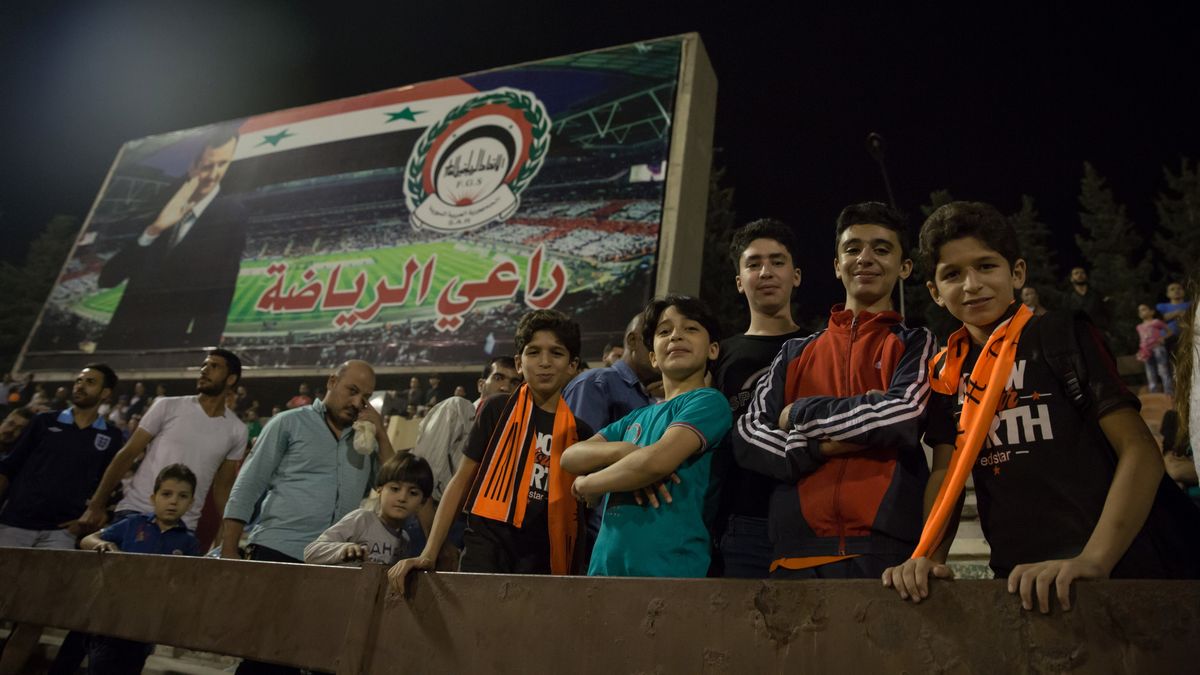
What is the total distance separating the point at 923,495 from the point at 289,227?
15.6 metres

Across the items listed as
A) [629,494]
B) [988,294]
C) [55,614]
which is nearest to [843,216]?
[988,294]

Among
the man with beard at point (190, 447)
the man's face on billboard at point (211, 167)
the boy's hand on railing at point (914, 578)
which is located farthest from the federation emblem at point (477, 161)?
the boy's hand on railing at point (914, 578)

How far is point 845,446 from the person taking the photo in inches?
67.7

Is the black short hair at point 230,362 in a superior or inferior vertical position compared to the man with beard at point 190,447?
superior

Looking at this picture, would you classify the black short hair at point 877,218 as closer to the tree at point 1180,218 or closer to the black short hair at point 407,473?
the black short hair at point 407,473

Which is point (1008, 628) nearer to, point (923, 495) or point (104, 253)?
point (923, 495)

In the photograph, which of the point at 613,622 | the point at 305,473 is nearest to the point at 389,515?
the point at 305,473

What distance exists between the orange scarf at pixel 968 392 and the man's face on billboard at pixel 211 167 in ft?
59.7

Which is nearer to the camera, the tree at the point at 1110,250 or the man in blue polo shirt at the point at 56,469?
the man in blue polo shirt at the point at 56,469

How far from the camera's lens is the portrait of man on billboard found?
15570 millimetres

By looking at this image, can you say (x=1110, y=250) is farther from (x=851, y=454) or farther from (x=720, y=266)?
(x=851, y=454)

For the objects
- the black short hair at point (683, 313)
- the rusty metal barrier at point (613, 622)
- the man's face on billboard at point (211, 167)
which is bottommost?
the rusty metal barrier at point (613, 622)

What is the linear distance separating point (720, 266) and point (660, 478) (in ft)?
70.2

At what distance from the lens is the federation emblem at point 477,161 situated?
13.2 m
